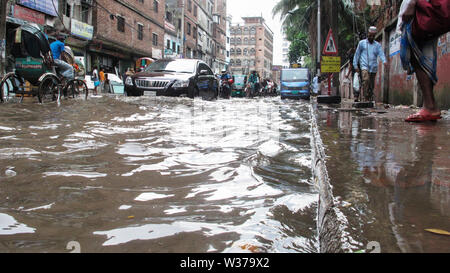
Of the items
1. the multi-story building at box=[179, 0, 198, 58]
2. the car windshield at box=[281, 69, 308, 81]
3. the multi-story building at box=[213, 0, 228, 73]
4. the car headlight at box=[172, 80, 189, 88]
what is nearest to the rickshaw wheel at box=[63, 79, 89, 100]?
the car headlight at box=[172, 80, 189, 88]

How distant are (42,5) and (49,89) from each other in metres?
11.3

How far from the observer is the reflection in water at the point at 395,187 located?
1254mm

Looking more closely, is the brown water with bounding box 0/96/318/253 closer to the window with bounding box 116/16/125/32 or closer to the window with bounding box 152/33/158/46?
the window with bounding box 116/16/125/32

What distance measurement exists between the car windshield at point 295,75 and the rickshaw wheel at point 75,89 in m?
13.5

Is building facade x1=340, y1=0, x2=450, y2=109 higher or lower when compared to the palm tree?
lower

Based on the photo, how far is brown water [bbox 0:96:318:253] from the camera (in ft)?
4.72

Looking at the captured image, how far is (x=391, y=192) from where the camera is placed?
1.73m

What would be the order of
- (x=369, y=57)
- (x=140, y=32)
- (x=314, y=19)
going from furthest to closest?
(x=140, y=32) → (x=314, y=19) → (x=369, y=57)

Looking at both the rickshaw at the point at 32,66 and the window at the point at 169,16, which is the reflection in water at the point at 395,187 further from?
the window at the point at 169,16

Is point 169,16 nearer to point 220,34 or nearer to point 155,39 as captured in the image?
point 155,39

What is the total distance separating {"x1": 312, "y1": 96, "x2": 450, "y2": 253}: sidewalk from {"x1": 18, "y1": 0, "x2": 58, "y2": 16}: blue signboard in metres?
17.5

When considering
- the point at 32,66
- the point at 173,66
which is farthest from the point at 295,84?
the point at 32,66

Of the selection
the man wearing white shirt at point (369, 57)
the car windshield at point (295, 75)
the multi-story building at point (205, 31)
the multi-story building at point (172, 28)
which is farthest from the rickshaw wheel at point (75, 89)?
the multi-story building at point (205, 31)
